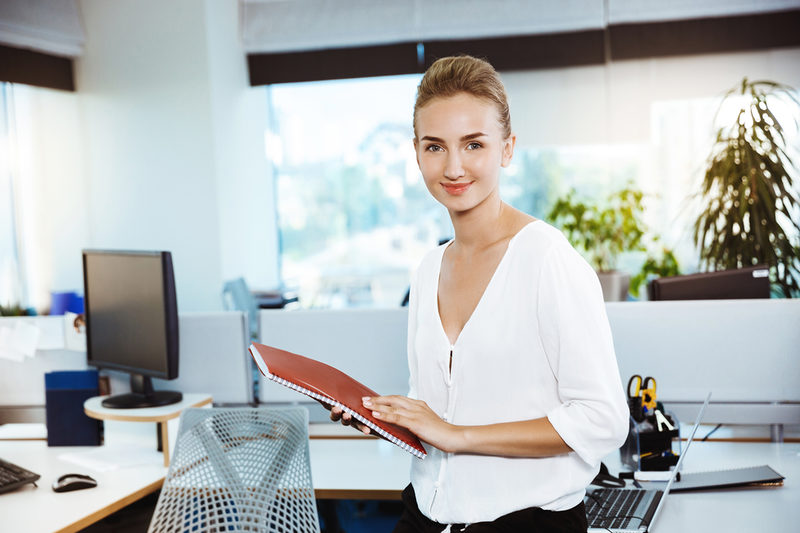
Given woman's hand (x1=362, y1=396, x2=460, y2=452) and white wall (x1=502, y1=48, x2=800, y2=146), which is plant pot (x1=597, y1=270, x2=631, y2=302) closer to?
white wall (x1=502, y1=48, x2=800, y2=146)

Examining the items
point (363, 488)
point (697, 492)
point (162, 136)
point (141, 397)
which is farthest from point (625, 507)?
point (162, 136)

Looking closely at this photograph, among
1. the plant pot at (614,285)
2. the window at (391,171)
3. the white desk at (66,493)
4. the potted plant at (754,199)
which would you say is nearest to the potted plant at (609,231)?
the plant pot at (614,285)

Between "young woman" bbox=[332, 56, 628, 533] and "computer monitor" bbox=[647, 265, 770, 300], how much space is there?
1039 mm

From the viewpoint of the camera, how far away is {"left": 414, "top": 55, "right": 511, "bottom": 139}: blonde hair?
3.78 feet

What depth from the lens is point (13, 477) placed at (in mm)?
1771

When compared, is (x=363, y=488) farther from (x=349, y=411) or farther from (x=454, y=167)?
(x=454, y=167)

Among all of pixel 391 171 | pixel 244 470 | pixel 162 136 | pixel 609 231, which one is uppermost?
pixel 162 136

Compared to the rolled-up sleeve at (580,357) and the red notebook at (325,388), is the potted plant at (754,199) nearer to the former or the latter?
the rolled-up sleeve at (580,357)

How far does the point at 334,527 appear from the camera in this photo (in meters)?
1.95

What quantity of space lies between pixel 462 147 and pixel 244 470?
0.88 meters

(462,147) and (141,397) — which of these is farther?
(141,397)

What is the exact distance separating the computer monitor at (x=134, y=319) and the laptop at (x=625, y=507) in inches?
46.0

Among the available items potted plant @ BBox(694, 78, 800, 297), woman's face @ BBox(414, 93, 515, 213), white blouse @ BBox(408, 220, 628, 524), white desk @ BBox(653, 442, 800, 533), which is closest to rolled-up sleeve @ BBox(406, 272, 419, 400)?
white blouse @ BBox(408, 220, 628, 524)

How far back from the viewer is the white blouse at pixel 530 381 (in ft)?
3.50
